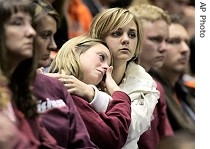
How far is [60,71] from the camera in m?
2.17

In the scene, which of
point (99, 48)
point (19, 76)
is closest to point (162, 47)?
point (99, 48)

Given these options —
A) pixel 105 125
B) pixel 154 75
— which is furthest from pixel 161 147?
pixel 154 75

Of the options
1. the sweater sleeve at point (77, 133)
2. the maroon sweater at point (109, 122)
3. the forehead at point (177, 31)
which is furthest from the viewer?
the forehead at point (177, 31)

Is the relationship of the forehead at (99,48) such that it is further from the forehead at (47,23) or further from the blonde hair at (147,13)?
the blonde hair at (147,13)

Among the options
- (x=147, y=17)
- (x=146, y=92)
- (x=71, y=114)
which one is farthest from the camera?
(x=147, y=17)

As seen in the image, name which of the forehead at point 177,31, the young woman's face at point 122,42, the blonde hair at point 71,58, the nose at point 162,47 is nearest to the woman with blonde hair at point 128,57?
the young woman's face at point 122,42

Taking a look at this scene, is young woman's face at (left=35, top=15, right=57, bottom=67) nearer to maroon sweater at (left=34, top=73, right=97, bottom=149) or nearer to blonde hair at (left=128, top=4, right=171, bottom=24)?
maroon sweater at (left=34, top=73, right=97, bottom=149)

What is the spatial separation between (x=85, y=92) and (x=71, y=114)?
0.16 meters

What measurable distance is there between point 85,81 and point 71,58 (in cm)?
8

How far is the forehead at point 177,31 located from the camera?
3.02 m

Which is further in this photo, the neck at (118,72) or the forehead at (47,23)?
the neck at (118,72)

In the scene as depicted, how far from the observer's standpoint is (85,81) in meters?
2.22

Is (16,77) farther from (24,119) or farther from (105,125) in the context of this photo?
(105,125)

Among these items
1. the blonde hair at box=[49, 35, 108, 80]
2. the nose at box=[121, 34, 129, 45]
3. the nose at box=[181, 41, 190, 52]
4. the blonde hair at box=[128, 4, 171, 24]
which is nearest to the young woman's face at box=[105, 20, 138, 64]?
the nose at box=[121, 34, 129, 45]
